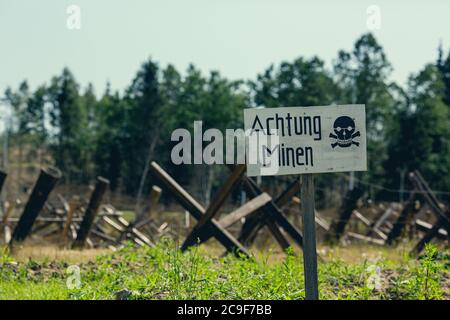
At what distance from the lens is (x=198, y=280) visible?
6359mm

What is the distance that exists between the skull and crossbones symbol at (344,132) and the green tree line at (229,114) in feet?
118

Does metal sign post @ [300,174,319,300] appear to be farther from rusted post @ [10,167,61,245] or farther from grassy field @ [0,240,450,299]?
rusted post @ [10,167,61,245]

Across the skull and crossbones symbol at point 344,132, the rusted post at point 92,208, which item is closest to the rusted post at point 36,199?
the rusted post at point 92,208

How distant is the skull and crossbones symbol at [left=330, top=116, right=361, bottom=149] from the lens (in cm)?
523

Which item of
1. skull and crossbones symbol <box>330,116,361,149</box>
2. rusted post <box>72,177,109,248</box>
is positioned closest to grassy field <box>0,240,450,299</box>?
skull and crossbones symbol <box>330,116,361,149</box>

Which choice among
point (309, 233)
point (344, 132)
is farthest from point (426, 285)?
point (344, 132)

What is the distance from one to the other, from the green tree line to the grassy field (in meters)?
33.3

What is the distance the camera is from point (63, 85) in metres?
63.3

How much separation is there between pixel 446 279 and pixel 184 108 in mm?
49003

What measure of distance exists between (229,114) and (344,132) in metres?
50.1

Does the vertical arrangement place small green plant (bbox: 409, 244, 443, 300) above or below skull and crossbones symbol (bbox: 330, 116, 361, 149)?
below

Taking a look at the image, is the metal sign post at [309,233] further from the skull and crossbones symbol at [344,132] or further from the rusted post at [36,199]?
the rusted post at [36,199]

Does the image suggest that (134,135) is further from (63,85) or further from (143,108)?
(63,85)

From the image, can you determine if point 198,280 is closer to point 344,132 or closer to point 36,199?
point 344,132
